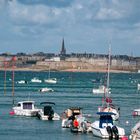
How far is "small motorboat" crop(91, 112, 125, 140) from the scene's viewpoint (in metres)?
74.1

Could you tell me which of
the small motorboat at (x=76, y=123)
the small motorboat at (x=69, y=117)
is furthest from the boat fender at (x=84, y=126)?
the small motorboat at (x=69, y=117)

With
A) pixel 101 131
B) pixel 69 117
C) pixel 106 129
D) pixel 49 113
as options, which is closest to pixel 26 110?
pixel 49 113

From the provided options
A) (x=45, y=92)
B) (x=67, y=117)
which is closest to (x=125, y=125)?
(x=67, y=117)

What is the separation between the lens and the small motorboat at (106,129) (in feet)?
243

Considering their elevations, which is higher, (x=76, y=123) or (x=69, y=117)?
(x=69, y=117)

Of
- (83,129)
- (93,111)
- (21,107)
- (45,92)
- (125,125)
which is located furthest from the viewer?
(45,92)

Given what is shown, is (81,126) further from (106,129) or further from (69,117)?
(69,117)

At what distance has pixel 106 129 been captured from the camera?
75000 millimetres

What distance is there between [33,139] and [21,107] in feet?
96.4

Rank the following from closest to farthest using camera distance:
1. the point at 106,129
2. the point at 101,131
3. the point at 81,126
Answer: the point at 106,129, the point at 101,131, the point at 81,126

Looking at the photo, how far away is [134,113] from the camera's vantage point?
105375 mm

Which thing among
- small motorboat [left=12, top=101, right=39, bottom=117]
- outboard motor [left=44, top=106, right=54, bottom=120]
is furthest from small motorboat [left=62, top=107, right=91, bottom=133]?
small motorboat [left=12, top=101, right=39, bottom=117]

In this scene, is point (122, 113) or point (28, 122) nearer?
point (28, 122)

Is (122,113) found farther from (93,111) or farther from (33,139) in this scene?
(33,139)
